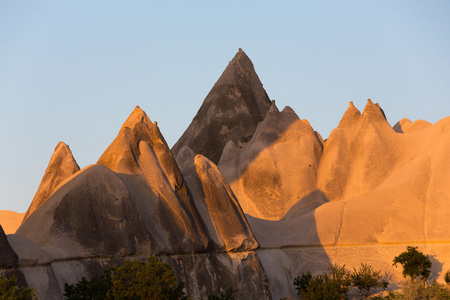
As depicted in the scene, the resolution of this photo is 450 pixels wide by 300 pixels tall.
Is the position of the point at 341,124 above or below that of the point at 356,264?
above

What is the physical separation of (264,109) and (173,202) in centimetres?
3529

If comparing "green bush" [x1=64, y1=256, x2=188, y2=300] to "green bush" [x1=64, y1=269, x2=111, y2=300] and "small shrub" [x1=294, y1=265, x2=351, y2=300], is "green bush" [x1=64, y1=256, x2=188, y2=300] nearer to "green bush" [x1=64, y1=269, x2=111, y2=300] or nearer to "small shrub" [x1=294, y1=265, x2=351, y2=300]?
"green bush" [x1=64, y1=269, x2=111, y2=300]

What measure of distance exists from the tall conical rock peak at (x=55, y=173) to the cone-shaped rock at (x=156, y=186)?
4.11 metres

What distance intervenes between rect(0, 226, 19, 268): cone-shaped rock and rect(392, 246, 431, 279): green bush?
821 inches

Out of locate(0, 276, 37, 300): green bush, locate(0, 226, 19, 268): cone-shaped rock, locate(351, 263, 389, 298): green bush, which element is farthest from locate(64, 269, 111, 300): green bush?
locate(351, 263, 389, 298): green bush

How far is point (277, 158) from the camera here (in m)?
46.8

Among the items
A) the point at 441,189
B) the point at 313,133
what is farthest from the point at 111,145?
the point at 313,133

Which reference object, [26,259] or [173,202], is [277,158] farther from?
[26,259]

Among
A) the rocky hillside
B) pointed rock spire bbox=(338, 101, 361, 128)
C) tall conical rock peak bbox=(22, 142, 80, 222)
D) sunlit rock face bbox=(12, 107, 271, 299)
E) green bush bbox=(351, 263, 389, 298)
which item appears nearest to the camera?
sunlit rock face bbox=(12, 107, 271, 299)

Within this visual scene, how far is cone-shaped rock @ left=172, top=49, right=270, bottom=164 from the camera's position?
5688 cm

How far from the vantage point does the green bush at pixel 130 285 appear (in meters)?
19.0

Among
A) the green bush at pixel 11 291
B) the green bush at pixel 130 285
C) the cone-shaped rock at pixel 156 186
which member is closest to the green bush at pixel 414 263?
the cone-shaped rock at pixel 156 186

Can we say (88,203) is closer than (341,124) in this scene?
Yes

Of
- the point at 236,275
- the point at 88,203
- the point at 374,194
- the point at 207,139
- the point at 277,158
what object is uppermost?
the point at 207,139
